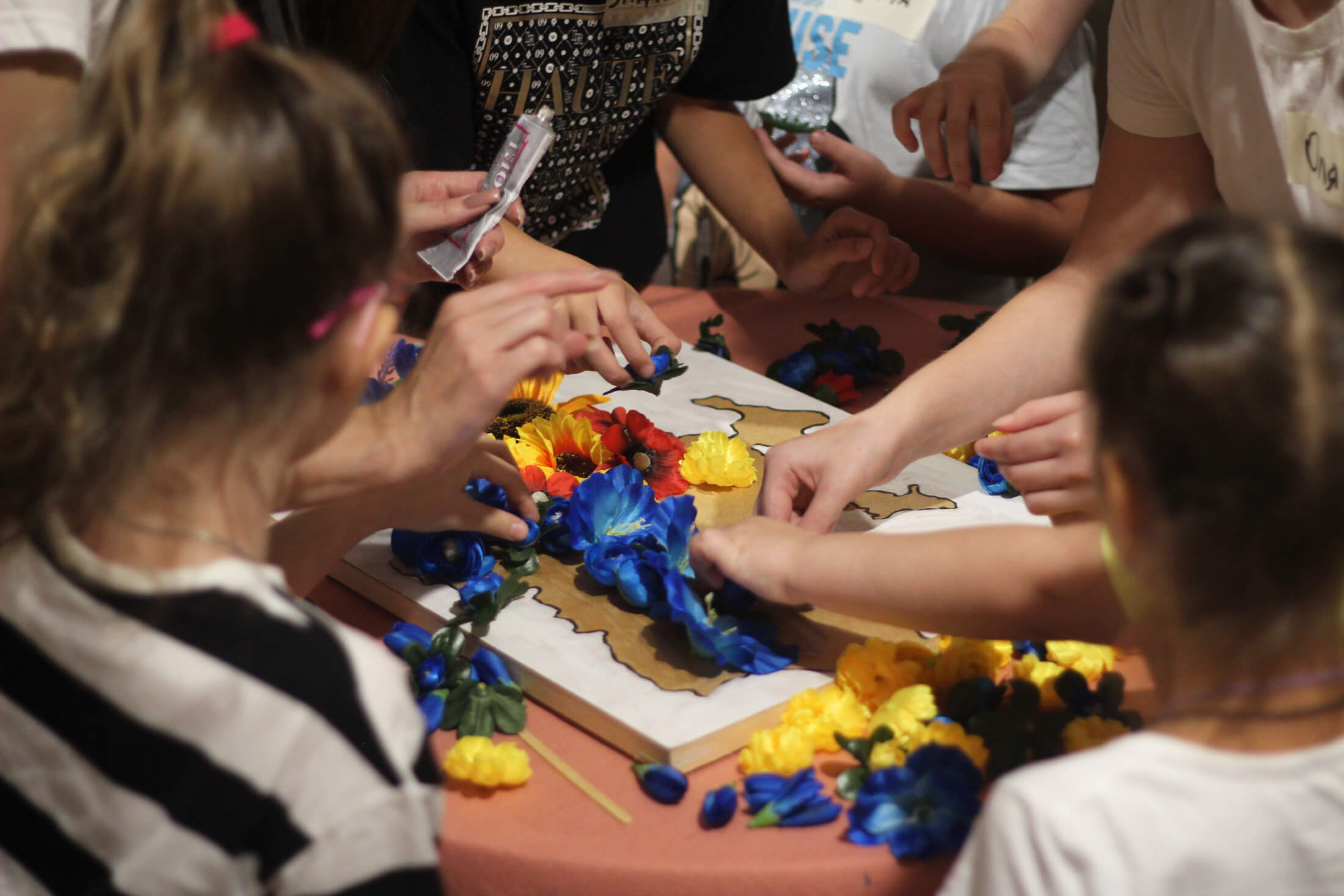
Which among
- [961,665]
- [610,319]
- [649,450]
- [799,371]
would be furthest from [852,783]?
[799,371]

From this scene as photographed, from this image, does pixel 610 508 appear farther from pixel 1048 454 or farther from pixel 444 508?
pixel 1048 454

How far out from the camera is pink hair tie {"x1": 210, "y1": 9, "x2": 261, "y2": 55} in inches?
23.1

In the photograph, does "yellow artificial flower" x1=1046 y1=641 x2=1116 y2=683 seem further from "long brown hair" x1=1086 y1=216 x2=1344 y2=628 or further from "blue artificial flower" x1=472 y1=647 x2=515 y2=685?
"blue artificial flower" x1=472 y1=647 x2=515 y2=685

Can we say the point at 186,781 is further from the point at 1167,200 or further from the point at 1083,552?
the point at 1167,200

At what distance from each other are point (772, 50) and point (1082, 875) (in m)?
1.33

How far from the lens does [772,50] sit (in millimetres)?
1639

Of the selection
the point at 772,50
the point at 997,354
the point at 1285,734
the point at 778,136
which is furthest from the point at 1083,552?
the point at 778,136

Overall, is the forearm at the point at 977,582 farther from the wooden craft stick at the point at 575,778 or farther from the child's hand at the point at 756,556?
the wooden craft stick at the point at 575,778

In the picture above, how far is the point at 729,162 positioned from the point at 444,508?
0.91 m

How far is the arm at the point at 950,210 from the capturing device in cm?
173

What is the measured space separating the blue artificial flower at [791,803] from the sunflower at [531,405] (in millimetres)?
511

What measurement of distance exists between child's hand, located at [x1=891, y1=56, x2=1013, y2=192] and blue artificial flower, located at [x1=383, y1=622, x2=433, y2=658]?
2.79ft

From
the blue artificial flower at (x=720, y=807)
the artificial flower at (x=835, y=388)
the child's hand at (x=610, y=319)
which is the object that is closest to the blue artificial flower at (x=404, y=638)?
the blue artificial flower at (x=720, y=807)

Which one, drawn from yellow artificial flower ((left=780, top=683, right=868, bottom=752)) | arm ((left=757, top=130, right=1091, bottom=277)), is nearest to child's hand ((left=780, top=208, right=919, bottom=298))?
arm ((left=757, top=130, right=1091, bottom=277))
